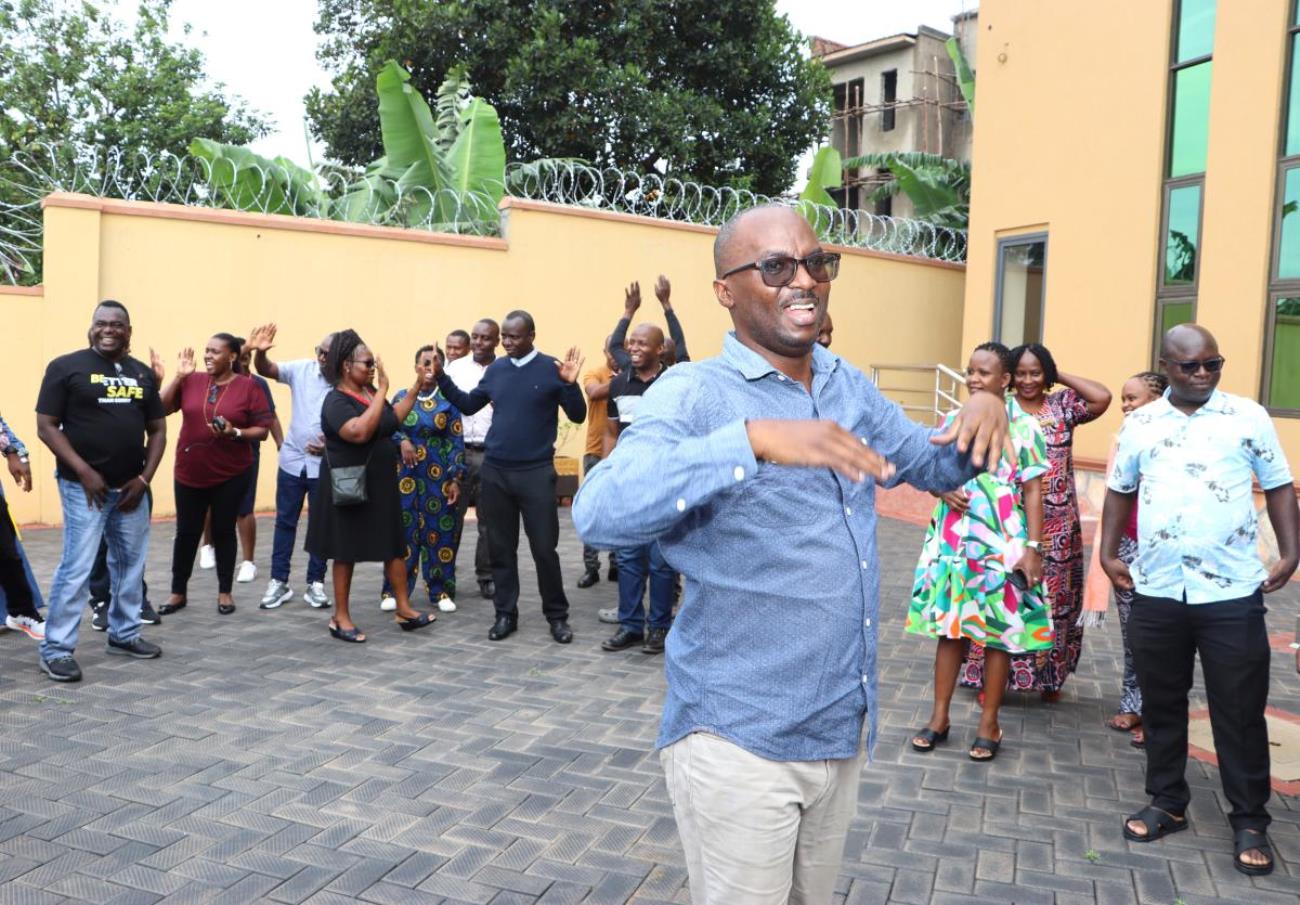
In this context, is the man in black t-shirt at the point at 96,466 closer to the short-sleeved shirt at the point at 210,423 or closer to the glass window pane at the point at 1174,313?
the short-sleeved shirt at the point at 210,423

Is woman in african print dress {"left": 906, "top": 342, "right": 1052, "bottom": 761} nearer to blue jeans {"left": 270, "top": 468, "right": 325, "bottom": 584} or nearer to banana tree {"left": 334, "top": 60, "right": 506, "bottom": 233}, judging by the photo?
blue jeans {"left": 270, "top": 468, "right": 325, "bottom": 584}

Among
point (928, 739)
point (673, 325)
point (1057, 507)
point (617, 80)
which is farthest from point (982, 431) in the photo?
point (617, 80)

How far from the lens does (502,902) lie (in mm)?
3336

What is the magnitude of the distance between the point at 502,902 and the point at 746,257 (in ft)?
7.38

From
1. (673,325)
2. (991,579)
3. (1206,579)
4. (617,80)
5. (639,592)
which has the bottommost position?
(639,592)

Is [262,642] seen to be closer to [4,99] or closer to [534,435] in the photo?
[534,435]

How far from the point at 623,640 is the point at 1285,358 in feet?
25.1

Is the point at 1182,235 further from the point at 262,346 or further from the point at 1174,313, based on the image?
the point at 262,346

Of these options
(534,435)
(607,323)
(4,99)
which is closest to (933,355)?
(607,323)

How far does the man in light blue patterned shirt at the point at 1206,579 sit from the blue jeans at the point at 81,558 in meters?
4.92

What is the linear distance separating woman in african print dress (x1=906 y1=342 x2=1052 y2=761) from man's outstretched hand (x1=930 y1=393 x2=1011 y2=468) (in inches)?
101

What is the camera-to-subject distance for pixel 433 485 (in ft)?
24.1

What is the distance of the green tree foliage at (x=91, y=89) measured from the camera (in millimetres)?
→ 20750

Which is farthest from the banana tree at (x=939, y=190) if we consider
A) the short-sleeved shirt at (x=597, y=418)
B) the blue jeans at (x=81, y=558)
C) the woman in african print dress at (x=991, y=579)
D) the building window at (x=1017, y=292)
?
the blue jeans at (x=81, y=558)
